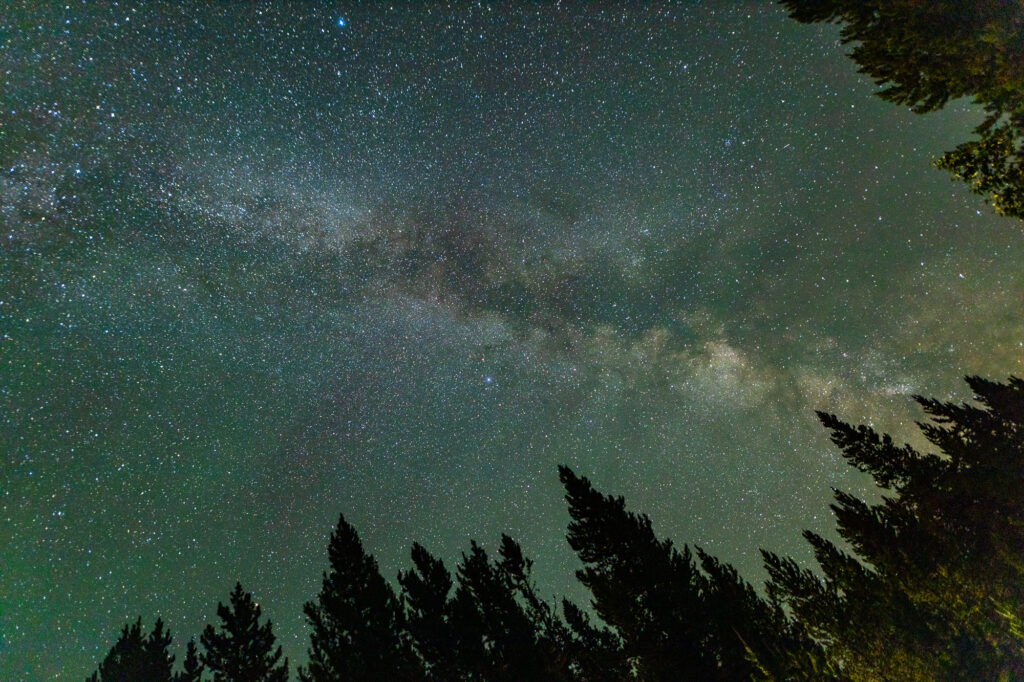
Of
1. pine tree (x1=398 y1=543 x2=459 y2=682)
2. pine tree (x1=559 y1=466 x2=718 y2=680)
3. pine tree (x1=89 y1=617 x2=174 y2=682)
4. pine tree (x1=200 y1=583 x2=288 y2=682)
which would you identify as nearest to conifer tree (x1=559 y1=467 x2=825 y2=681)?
pine tree (x1=559 y1=466 x2=718 y2=680)

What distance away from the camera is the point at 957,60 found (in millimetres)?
7023

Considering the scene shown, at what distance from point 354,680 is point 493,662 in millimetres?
5407

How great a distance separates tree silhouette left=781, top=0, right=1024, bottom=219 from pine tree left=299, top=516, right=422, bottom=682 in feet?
74.2

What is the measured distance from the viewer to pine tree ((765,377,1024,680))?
11844 mm

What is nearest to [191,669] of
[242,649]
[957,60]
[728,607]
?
[242,649]

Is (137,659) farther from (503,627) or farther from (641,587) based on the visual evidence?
(641,587)

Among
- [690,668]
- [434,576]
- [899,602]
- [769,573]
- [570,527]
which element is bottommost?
[899,602]

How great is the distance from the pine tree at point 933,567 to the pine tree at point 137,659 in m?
27.8

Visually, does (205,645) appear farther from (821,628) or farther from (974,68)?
(974,68)

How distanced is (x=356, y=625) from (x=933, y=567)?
877 inches

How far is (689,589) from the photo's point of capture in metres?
15.8

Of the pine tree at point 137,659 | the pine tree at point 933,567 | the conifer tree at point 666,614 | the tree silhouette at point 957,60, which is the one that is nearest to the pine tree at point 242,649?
the pine tree at point 137,659

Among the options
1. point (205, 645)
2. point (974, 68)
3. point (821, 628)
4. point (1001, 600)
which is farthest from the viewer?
point (205, 645)

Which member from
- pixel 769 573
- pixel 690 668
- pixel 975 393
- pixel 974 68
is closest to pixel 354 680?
pixel 690 668
